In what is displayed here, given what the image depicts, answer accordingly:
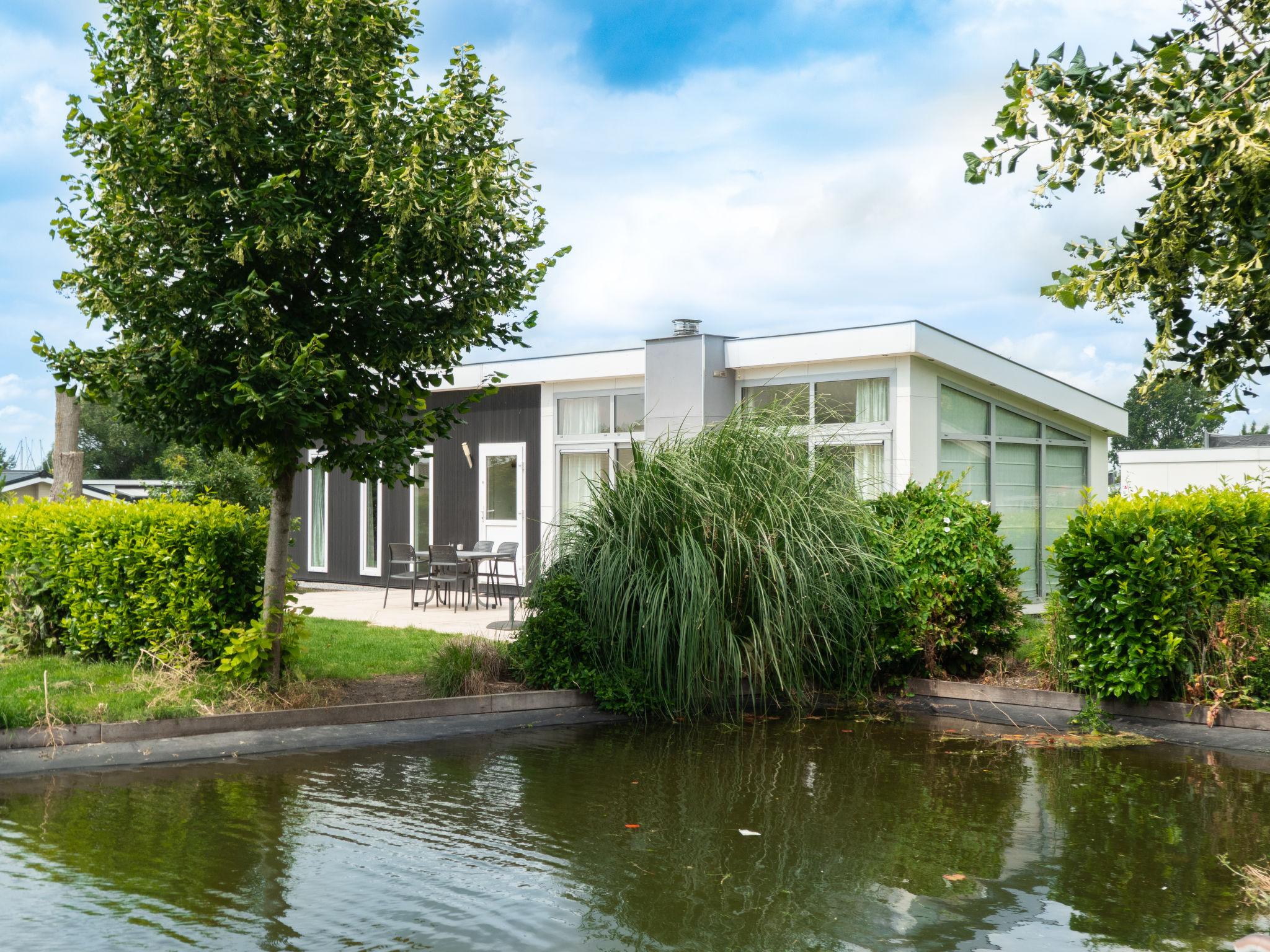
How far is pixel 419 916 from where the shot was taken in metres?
4.34

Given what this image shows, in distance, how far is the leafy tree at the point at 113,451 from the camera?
48812 millimetres

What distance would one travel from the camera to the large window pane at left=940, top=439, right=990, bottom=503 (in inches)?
549

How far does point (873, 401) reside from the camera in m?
13.9

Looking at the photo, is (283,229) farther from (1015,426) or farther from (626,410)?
(1015,426)

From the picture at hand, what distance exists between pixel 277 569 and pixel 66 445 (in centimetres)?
581

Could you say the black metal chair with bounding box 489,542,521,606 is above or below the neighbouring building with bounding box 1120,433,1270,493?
below

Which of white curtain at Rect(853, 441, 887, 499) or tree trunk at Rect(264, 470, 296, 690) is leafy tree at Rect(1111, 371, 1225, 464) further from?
tree trunk at Rect(264, 470, 296, 690)

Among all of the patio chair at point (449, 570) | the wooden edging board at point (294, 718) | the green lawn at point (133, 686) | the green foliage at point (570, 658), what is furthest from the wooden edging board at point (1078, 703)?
the patio chair at point (449, 570)

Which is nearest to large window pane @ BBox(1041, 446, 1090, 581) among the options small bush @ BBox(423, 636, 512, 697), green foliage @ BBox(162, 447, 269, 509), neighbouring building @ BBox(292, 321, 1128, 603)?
neighbouring building @ BBox(292, 321, 1128, 603)

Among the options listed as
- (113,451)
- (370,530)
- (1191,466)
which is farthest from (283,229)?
(113,451)

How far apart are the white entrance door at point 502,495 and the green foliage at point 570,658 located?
8.62 m

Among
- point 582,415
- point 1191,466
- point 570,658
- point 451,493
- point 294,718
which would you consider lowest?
point 294,718

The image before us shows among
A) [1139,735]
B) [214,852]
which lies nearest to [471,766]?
[214,852]

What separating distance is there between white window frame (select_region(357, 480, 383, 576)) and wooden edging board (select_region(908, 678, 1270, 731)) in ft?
40.4
